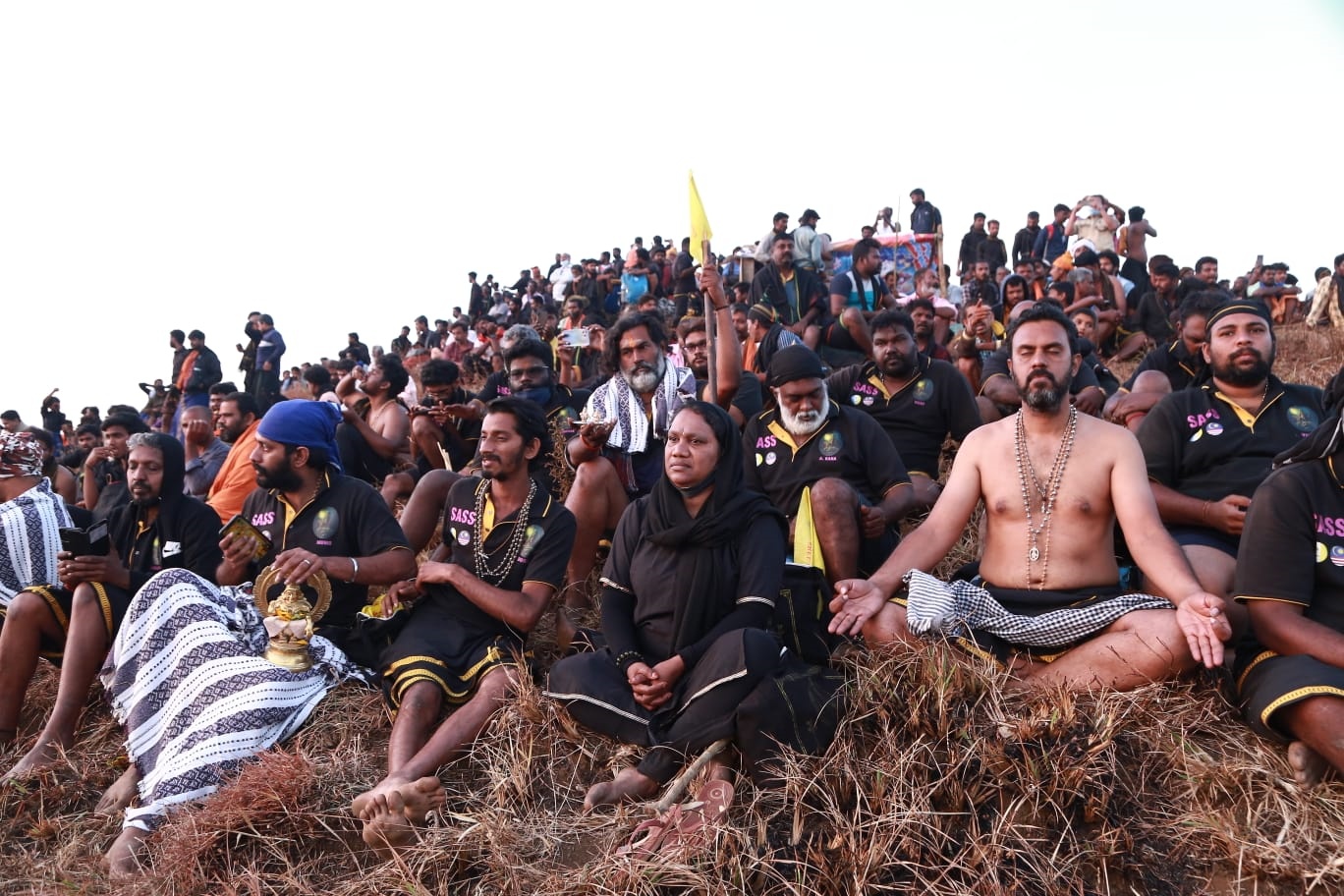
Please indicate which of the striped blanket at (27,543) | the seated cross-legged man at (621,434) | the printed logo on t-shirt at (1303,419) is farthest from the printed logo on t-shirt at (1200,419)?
the striped blanket at (27,543)

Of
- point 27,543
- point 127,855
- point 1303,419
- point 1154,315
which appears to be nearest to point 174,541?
point 27,543

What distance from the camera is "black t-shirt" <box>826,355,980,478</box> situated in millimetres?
6301

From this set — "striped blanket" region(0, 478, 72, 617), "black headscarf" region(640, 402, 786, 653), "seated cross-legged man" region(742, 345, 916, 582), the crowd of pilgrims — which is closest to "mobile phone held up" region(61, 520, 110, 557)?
the crowd of pilgrims

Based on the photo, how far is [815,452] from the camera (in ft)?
17.6

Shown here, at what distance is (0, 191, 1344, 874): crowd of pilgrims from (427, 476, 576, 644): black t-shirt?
0.04ft

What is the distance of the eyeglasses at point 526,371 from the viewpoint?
6.71 m

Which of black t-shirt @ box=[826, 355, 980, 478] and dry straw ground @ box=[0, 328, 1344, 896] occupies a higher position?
black t-shirt @ box=[826, 355, 980, 478]

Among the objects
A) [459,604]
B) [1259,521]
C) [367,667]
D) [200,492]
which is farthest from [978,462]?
[200,492]

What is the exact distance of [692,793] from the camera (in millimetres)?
3502

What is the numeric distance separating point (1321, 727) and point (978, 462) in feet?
5.23

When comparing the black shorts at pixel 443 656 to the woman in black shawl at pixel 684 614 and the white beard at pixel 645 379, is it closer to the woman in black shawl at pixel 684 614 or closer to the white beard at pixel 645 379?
the woman in black shawl at pixel 684 614

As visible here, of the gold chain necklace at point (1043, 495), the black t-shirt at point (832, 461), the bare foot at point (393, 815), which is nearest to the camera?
the bare foot at point (393, 815)

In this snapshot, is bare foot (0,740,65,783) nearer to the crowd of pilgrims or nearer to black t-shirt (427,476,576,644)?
the crowd of pilgrims

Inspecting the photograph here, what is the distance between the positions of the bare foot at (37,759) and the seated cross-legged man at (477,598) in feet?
5.74
